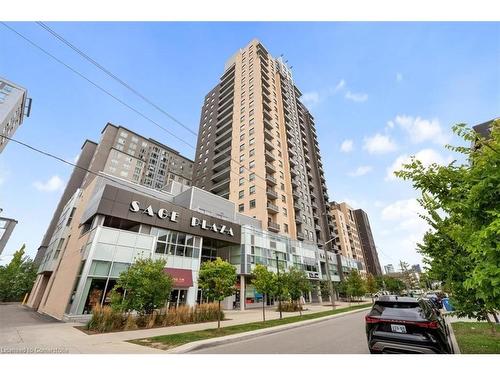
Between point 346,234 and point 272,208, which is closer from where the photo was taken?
point 272,208

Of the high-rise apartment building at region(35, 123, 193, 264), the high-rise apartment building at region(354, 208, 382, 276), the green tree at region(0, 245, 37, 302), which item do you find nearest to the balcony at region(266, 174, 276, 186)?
the high-rise apartment building at region(35, 123, 193, 264)

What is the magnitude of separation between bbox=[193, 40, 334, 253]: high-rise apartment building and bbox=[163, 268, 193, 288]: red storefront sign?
58.7 feet

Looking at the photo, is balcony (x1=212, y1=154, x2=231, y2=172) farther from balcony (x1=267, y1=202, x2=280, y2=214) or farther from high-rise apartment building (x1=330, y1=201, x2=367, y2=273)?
high-rise apartment building (x1=330, y1=201, x2=367, y2=273)

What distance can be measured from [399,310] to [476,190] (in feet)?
15.0

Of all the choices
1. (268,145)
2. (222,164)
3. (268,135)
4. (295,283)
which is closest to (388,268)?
(268,145)

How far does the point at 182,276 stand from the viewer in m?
22.2

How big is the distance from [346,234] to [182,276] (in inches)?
2707

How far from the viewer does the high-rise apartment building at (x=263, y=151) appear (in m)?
43.1

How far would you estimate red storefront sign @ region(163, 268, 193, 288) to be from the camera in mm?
21234

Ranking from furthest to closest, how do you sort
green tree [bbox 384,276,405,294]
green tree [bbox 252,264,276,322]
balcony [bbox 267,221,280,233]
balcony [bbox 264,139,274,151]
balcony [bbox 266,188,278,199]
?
1. green tree [bbox 384,276,405,294]
2. balcony [bbox 264,139,274,151]
3. balcony [bbox 266,188,278,199]
4. balcony [bbox 267,221,280,233]
5. green tree [bbox 252,264,276,322]

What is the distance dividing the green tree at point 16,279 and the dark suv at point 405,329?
56.7 m

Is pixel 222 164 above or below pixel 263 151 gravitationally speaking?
above

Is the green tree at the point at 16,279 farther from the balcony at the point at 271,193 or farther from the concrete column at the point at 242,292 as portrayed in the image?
the balcony at the point at 271,193

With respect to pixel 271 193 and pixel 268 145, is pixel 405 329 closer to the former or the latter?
pixel 271 193
